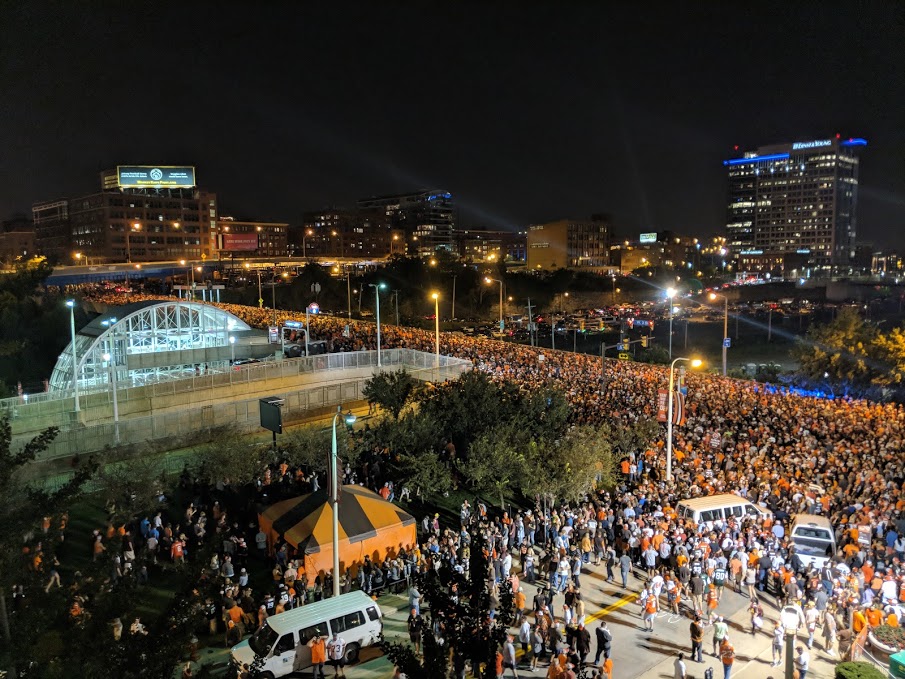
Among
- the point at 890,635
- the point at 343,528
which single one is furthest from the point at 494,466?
the point at 890,635

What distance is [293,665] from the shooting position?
37.7ft

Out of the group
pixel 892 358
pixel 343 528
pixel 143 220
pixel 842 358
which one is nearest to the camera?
pixel 343 528

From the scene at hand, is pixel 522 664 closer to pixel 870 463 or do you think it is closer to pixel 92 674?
pixel 92 674

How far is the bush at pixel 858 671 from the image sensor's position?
10.7 meters

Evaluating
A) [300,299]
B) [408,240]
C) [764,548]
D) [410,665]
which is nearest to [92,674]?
[410,665]

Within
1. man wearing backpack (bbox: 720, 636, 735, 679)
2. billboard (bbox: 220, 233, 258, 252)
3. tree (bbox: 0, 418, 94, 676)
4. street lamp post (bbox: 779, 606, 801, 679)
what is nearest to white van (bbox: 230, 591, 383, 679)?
tree (bbox: 0, 418, 94, 676)

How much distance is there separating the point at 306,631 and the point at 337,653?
673 mm

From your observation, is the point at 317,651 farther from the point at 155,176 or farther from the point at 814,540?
the point at 155,176

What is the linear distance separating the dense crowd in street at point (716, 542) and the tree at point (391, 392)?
15.3ft

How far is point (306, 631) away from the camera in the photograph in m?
11.7

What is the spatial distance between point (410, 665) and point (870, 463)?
61.1ft

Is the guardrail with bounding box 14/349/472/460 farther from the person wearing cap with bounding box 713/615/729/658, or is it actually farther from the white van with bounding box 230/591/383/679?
the person wearing cap with bounding box 713/615/729/658

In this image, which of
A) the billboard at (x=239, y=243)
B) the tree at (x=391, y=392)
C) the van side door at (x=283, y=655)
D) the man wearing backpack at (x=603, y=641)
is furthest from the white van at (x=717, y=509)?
the billboard at (x=239, y=243)

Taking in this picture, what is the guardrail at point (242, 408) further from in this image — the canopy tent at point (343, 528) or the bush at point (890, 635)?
the bush at point (890, 635)
